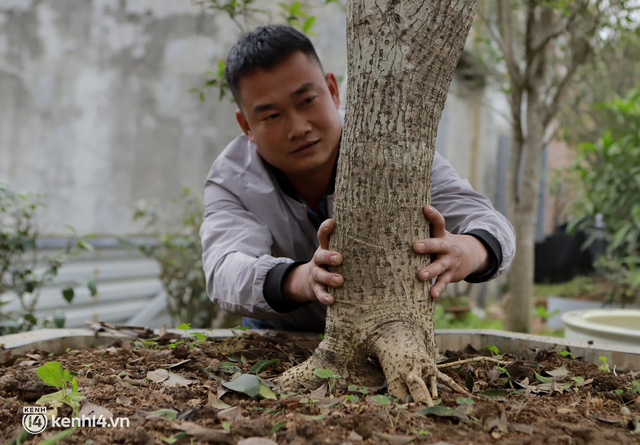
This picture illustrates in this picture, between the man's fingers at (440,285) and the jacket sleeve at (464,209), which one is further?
the jacket sleeve at (464,209)

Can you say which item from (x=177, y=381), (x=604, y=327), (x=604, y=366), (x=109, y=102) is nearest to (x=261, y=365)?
(x=177, y=381)

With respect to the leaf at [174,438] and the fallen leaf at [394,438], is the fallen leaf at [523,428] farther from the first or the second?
the leaf at [174,438]

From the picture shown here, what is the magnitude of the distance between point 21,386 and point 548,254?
29.5 ft

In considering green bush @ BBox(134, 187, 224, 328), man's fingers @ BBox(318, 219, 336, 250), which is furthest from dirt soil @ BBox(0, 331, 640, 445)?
green bush @ BBox(134, 187, 224, 328)

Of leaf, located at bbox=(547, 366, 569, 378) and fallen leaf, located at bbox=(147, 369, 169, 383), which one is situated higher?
leaf, located at bbox=(547, 366, 569, 378)

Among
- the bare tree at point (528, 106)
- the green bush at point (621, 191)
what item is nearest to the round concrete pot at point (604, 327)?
the bare tree at point (528, 106)

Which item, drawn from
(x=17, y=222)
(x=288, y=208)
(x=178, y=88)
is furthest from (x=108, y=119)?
(x=288, y=208)

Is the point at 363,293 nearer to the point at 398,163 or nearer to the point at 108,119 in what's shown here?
the point at 398,163

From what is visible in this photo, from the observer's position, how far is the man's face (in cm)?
181

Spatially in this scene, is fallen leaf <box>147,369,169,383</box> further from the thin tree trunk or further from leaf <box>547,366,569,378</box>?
the thin tree trunk

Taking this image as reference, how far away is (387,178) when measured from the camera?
124 cm

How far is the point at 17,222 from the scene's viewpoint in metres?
2.78

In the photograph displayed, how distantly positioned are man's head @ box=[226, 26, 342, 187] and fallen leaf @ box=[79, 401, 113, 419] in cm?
106

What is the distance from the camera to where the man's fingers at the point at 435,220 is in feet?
4.22
